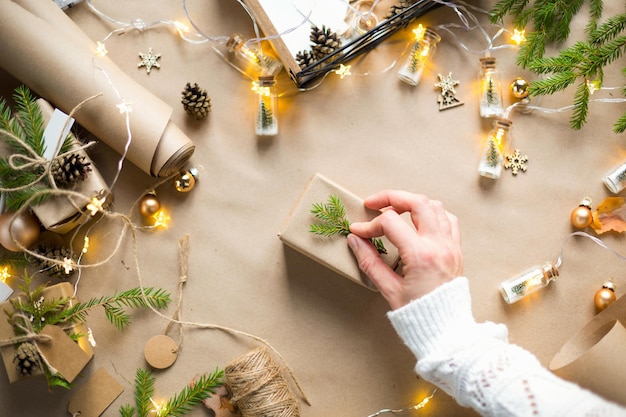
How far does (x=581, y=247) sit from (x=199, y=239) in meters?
1.06

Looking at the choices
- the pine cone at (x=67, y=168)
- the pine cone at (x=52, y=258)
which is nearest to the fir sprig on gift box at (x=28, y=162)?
the pine cone at (x=67, y=168)

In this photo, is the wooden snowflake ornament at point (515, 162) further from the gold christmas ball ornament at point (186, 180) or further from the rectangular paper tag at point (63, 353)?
the rectangular paper tag at point (63, 353)

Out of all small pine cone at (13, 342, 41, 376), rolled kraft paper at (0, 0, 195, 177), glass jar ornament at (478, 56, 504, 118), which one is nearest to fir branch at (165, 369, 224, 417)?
small pine cone at (13, 342, 41, 376)

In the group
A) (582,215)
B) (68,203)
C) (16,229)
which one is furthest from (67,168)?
(582,215)

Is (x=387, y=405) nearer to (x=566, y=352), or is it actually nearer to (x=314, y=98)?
(x=566, y=352)

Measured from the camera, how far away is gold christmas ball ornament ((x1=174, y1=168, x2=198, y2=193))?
56.9 inches

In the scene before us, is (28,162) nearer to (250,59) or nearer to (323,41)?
(250,59)

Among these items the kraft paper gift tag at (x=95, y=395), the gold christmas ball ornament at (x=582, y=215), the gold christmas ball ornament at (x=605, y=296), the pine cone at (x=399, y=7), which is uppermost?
the pine cone at (x=399, y=7)

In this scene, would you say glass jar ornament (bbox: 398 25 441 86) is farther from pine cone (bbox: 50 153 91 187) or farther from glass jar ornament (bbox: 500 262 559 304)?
pine cone (bbox: 50 153 91 187)

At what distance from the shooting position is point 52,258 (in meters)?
1.42

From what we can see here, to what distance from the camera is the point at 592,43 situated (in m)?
1.43

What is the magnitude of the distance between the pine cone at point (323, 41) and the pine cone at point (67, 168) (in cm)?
66

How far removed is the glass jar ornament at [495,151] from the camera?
4.81 ft

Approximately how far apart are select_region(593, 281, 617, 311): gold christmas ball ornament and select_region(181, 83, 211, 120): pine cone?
1.17 m
